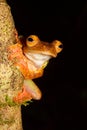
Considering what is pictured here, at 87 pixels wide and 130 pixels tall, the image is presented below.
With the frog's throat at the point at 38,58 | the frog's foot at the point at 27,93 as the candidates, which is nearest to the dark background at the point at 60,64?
the frog's foot at the point at 27,93

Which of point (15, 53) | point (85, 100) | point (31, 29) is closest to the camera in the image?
point (15, 53)

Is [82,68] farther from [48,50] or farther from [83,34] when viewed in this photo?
[48,50]

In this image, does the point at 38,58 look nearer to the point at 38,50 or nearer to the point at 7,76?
the point at 38,50

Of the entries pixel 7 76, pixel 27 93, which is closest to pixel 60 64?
pixel 27 93

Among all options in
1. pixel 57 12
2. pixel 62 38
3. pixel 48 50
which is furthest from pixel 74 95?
pixel 48 50

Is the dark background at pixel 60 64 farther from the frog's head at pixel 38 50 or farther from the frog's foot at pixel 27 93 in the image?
the frog's head at pixel 38 50

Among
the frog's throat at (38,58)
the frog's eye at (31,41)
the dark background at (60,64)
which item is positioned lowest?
the dark background at (60,64)
